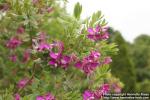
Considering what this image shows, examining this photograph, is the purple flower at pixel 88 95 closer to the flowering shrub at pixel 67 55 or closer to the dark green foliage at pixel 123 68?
the flowering shrub at pixel 67 55

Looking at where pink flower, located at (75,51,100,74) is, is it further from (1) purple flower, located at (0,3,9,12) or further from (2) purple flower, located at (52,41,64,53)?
(1) purple flower, located at (0,3,9,12)

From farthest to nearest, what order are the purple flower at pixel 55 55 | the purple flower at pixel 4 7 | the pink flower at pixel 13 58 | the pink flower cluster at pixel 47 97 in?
1. the pink flower at pixel 13 58
2. the purple flower at pixel 4 7
3. the pink flower cluster at pixel 47 97
4. the purple flower at pixel 55 55

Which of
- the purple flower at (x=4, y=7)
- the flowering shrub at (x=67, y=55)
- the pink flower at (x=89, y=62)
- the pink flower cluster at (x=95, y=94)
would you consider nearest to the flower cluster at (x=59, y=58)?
the flowering shrub at (x=67, y=55)

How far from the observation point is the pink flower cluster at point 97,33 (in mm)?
4004

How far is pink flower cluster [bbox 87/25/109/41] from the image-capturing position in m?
4.00

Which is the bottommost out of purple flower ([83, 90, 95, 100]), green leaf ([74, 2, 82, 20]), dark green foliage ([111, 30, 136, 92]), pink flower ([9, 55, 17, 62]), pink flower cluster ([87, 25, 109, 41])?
dark green foliage ([111, 30, 136, 92])

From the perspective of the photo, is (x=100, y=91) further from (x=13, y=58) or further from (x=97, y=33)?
(x=13, y=58)

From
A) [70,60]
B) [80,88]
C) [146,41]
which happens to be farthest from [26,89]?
[146,41]

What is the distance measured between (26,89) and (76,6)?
124cm

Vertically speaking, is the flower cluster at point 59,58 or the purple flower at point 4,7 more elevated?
the purple flower at point 4,7

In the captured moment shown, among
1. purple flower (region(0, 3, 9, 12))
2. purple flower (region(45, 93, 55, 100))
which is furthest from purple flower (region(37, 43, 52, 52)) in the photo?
purple flower (region(0, 3, 9, 12))

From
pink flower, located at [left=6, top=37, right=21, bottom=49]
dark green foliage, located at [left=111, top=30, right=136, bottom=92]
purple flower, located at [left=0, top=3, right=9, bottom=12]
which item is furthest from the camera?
dark green foliage, located at [left=111, top=30, right=136, bottom=92]

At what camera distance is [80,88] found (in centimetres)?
438

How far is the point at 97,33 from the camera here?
406 cm
